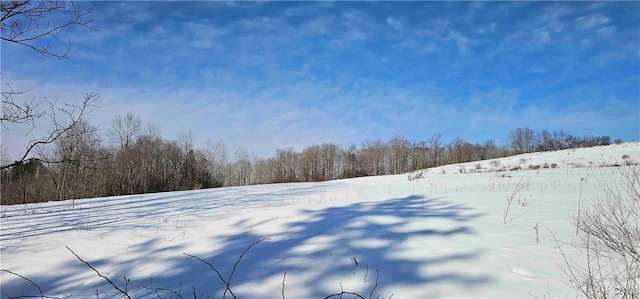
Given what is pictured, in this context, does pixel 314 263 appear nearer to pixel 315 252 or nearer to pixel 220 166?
pixel 315 252

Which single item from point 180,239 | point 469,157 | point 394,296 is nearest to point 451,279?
point 394,296

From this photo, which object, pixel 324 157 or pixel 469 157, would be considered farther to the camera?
pixel 469 157

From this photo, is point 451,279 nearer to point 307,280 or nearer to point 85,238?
point 307,280

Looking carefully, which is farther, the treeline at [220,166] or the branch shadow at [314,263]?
the treeline at [220,166]

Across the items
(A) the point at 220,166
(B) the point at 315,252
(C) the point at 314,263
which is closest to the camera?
(C) the point at 314,263

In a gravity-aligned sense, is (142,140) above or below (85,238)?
above

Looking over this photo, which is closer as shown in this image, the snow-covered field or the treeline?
the snow-covered field

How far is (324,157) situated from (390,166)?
1337 cm

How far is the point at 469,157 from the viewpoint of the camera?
6800 cm

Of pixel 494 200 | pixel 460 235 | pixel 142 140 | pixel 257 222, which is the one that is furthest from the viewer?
pixel 142 140

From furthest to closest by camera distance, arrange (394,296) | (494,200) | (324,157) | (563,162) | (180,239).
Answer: (324,157), (563,162), (494,200), (180,239), (394,296)

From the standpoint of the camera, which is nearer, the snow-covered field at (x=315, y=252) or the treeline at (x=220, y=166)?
the snow-covered field at (x=315, y=252)

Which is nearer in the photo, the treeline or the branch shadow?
the branch shadow

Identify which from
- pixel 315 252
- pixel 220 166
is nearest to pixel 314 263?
pixel 315 252
